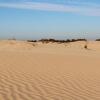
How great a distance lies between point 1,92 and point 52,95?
4.18 ft

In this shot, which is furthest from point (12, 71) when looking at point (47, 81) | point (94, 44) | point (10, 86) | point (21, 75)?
point (94, 44)

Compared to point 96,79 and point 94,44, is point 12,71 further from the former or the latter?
point 94,44

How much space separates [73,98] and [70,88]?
1207mm

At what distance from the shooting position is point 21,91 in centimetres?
766

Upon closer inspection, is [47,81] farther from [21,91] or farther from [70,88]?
[21,91]

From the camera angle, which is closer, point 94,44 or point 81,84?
point 81,84

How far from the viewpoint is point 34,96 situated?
7215mm

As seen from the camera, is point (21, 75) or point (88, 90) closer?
point (88, 90)

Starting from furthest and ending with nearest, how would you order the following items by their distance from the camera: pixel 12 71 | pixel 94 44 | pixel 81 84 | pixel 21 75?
pixel 94 44 → pixel 12 71 → pixel 21 75 → pixel 81 84

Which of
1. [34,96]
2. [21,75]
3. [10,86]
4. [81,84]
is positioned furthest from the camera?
[21,75]

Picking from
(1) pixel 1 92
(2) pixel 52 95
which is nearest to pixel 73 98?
(2) pixel 52 95

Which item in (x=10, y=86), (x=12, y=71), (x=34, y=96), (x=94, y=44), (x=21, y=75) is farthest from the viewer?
(x=94, y=44)

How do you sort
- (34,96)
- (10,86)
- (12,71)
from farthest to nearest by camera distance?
(12,71)
(10,86)
(34,96)

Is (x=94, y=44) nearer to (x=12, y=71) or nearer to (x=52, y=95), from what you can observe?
(x=12, y=71)
